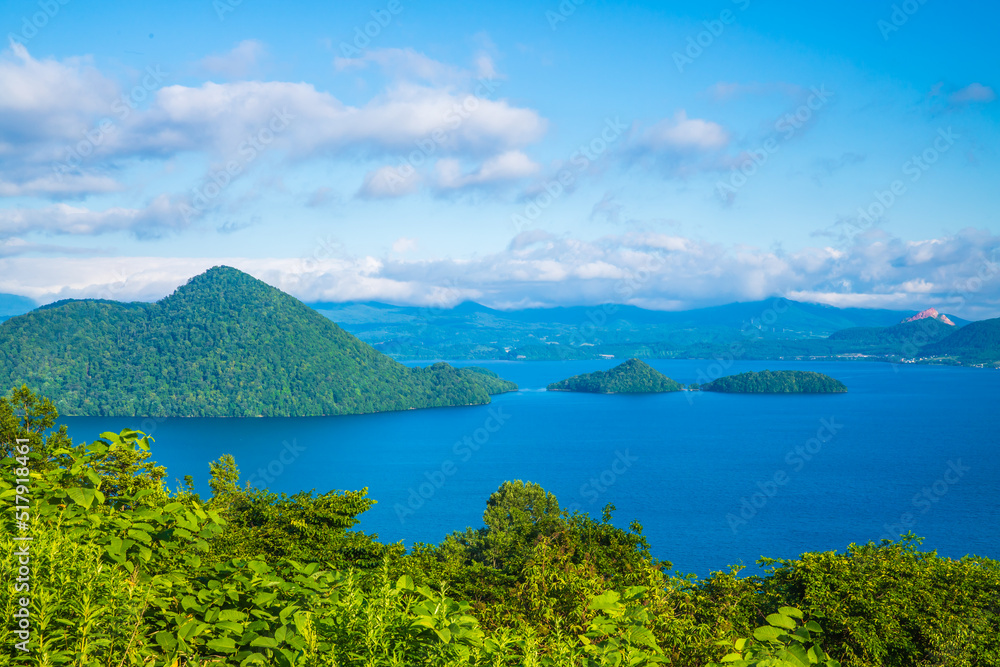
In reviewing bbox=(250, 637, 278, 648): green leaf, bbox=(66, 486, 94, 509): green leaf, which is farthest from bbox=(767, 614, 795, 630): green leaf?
bbox=(66, 486, 94, 509): green leaf

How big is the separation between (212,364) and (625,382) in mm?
101353

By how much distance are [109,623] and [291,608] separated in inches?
33.2

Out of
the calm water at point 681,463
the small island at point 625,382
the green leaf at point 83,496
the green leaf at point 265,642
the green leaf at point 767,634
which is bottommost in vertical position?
the calm water at point 681,463

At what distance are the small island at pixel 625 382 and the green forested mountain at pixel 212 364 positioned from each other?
2119cm

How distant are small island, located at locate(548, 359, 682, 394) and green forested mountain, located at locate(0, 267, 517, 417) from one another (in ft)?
69.5

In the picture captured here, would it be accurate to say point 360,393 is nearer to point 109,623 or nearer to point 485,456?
point 485,456

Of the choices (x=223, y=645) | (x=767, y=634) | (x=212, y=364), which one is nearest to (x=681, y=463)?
(x=767, y=634)

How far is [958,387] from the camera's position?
159 metres

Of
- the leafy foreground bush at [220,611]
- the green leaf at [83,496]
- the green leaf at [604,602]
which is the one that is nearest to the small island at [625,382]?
the leafy foreground bush at [220,611]

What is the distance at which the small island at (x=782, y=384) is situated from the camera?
15650cm

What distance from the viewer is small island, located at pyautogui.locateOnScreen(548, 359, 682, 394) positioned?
167125mm

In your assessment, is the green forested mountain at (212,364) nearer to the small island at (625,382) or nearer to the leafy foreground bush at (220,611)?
the small island at (625,382)

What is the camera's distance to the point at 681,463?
80375 mm

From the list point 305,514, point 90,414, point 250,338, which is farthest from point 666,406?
point 305,514
